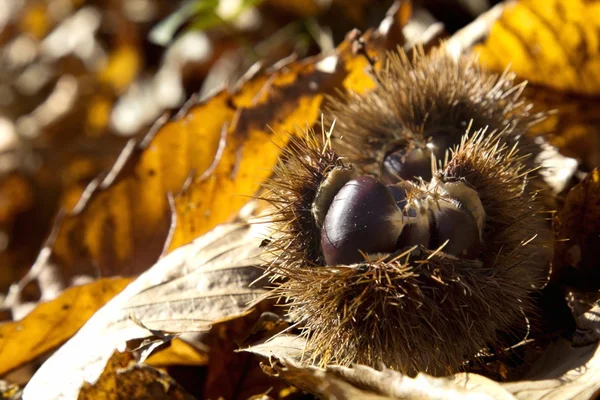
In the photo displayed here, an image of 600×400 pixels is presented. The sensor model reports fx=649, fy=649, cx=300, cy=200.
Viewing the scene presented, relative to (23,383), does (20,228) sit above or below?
below

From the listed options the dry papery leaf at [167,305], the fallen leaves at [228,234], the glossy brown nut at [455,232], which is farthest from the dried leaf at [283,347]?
the glossy brown nut at [455,232]

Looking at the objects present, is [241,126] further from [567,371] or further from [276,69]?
[567,371]

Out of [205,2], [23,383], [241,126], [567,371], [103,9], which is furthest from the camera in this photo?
[103,9]

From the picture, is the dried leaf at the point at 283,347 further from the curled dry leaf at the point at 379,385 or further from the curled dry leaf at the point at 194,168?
the curled dry leaf at the point at 194,168

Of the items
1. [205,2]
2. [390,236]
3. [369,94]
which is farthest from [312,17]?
[390,236]

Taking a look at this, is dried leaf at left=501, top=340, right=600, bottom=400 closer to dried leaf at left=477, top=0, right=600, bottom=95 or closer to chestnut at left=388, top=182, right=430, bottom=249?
chestnut at left=388, top=182, right=430, bottom=249

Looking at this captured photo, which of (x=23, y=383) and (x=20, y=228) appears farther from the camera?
(x=20, y=228)

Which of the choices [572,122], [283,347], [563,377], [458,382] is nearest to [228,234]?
[283,347]

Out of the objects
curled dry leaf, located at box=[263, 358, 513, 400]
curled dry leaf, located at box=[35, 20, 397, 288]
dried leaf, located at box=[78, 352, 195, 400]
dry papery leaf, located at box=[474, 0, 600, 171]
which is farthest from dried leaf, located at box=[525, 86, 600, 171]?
dried leaf, located at box=[78, 352, 195, 400]
